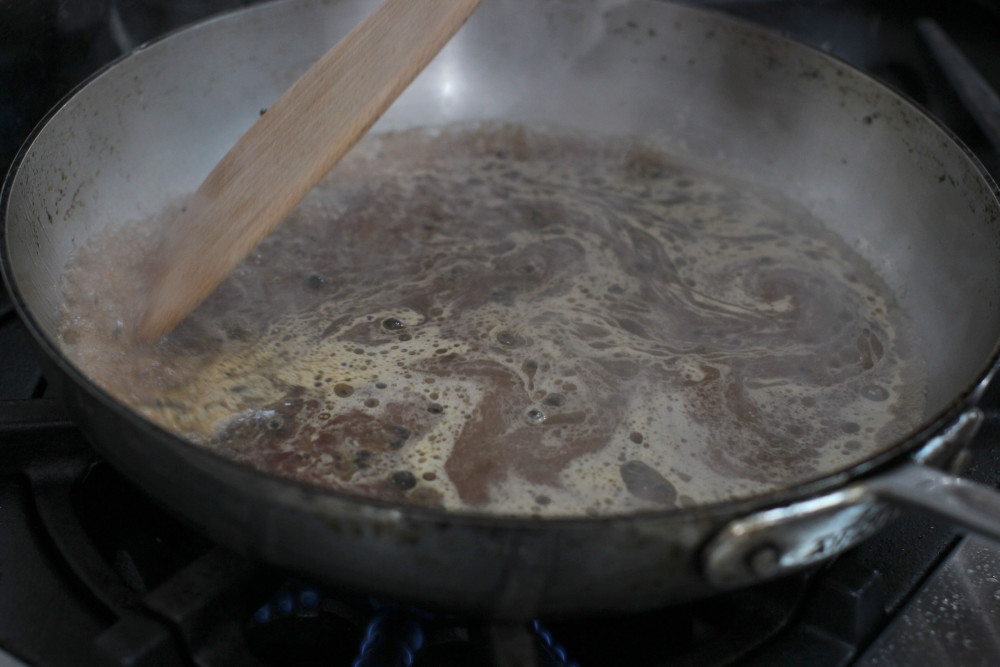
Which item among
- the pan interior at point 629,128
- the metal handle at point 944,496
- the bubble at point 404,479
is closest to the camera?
the metal handle at point 944,496

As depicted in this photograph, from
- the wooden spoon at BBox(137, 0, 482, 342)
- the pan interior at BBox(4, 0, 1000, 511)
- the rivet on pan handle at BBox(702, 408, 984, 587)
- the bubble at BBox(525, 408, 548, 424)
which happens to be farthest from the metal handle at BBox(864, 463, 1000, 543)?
the wooden spoon at BBox(137, 0, 482, 342)

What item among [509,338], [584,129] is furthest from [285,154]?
[584,129]

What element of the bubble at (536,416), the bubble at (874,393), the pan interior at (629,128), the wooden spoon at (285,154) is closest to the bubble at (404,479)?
the pan interior at (629,128)

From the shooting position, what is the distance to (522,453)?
0.71m

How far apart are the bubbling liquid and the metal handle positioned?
0.21 m

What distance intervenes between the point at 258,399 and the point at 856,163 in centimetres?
76

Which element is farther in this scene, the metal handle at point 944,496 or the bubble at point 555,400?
the bubble at point 555,400

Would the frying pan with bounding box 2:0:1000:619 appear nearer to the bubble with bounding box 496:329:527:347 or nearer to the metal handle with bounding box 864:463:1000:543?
the metal handle with bounding box 864:463:1000:543

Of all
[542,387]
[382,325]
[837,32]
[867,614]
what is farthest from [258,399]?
[837,32]

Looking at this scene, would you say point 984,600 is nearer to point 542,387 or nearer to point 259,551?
point 542,387

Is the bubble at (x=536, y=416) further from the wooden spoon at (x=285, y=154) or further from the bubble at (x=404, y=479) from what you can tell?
the wooden spoon at (x=285, y=154)

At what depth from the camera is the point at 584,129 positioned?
1.19m

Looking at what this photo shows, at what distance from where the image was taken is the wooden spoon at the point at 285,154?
77 cm

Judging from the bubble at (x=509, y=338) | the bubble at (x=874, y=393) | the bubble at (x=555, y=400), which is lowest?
the bubble at (x=555, y=400)
